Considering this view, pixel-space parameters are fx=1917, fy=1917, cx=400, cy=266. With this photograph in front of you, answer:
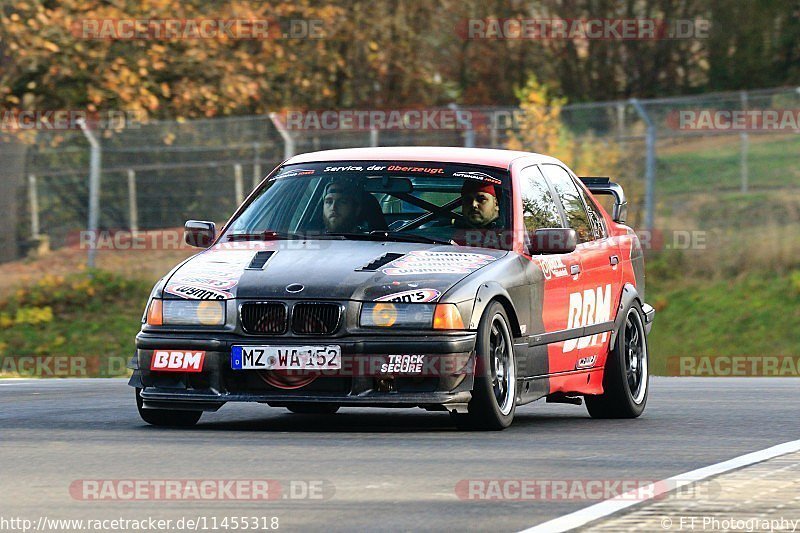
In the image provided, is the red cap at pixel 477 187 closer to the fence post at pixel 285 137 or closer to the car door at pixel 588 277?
the car door at pixel 588 277

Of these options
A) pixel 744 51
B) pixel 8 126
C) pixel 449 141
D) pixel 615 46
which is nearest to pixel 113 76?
pixel 8 126

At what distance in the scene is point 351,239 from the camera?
37.6 feet

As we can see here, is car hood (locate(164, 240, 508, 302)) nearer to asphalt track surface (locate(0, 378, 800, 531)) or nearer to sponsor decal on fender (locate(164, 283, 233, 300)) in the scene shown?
sponsor decal on fender (locate(164, 283, 233, 300))

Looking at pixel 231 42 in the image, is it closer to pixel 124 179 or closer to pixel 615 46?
pixel 124 179

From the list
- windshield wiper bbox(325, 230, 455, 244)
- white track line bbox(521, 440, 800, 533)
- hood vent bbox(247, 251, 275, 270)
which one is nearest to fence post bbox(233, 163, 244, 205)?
windshield wiper bbox(325, 230, 455, 244)

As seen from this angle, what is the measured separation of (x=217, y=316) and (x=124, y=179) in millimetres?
17701

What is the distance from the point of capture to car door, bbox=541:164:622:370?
1222 centimetres

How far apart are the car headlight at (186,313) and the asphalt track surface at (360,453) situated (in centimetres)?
63

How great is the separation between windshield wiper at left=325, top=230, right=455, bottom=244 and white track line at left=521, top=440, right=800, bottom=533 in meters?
2.39

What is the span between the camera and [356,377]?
10.5 meters

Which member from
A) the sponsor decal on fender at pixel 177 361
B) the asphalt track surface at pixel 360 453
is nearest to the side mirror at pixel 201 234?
the asphalt track surface at pixel 360 453

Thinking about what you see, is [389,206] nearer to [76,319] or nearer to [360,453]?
[360,453]

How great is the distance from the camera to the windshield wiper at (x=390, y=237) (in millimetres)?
11414

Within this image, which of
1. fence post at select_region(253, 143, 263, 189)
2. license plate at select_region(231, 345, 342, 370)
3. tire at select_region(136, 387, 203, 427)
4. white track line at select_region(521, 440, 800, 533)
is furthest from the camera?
fence post at select_region(253, 143, 263, 189)
